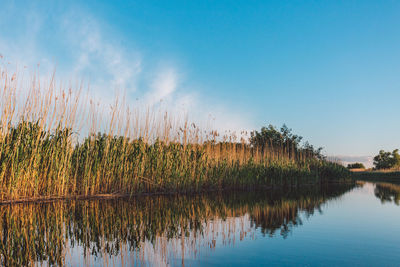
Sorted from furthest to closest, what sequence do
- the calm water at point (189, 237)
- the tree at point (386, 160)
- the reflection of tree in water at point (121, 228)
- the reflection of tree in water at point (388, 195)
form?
the tree at point (386, 160), the reflection of tree in water at point (388, 195), the reflection of tree in water at point (121, 228), the calm water at point (189, 237)

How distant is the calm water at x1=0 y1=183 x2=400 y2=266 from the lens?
263cm

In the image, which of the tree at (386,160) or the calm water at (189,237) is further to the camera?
the tree at (386,160)

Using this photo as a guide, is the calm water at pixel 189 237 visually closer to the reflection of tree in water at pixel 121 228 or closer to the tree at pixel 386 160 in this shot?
the reflection of tree in water at pixel 121 228

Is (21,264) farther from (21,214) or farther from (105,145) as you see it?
(105,145)

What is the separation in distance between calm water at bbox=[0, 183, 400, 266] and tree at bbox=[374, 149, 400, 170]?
45.5 m

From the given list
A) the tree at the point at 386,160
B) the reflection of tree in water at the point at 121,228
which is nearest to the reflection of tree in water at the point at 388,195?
the reflection of tree in water at the point at 121,228

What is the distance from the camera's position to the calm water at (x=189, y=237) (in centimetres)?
263

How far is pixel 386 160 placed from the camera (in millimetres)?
44219

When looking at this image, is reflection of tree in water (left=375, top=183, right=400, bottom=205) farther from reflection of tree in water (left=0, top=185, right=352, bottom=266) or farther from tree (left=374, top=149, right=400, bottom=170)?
tree (left=374, top=149, right=400, bottom=170)

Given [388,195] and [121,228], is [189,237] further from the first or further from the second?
[388,195]

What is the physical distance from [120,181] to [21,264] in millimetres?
4915

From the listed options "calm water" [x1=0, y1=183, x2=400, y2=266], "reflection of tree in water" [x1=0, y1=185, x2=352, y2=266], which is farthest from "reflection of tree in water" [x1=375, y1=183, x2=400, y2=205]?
"reflection of tree in water" [x1=0, y1=185, x2=352, y2=266]

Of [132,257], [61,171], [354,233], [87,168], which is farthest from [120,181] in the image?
[354,233]

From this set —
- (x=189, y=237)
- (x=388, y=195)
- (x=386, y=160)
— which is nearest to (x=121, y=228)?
(x=189, y=237)
